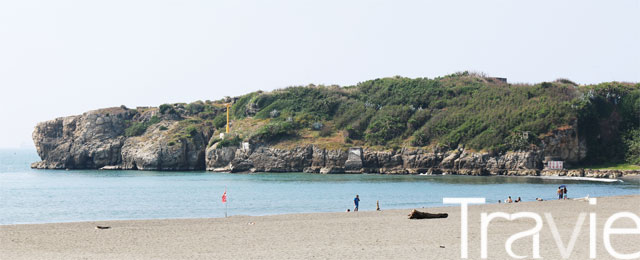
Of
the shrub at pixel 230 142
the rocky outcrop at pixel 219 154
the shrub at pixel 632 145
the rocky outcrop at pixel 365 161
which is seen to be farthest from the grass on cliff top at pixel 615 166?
the shrub at pixel 230 142

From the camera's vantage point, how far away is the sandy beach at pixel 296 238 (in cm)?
2125

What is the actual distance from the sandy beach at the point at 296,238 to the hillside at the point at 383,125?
59.3 metres

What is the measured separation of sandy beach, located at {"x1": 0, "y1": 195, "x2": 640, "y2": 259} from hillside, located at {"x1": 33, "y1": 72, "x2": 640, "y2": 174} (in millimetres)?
59342

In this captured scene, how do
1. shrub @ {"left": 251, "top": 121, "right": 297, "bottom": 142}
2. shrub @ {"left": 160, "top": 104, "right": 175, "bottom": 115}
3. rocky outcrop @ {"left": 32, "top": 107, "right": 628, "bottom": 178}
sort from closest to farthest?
rocky outcrop @ {"left": 32, "top": 107, "right": 628, "bottom": 178}, shrub @ {"left": 251, "top": 121, "right": 297, "bottom": 142}, shrub @ {"left": 160, "top": 104, "right": 175, "bottom": 115}

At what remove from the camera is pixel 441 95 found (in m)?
117

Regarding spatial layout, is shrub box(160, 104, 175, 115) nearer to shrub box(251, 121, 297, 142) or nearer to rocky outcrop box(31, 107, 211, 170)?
rocky outcrop box(31, 107, 211, 170)

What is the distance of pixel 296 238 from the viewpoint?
25.6m

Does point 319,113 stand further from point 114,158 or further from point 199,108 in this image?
point 114,158

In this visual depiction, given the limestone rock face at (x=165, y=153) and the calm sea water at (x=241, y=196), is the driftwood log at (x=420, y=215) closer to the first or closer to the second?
the calm sea water at (x=241, y=196)

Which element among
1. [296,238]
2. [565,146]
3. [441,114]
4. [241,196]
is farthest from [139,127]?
[296,238]

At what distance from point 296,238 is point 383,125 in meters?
83.4

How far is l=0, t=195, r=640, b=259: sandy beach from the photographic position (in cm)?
2125

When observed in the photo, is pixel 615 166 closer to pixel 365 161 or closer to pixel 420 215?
pixel 365 161

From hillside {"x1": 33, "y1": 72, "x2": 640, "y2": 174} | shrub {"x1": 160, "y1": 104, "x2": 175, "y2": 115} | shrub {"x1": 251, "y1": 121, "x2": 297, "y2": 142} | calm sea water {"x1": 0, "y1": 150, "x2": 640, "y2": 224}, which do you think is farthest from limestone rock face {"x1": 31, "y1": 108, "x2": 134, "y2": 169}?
calm sea water {"x1": 0, "y1": 150, "x2": 640, "y2": 224}
